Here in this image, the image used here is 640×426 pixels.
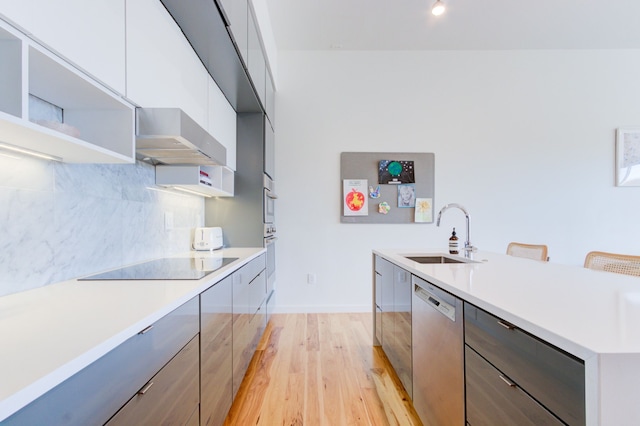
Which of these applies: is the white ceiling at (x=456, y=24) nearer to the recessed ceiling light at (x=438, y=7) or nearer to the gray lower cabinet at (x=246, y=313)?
the recessed ceiling light at (x=438, y=7)

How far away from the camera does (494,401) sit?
89 centimetres

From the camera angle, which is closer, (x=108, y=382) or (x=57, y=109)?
(x=108, y=382)

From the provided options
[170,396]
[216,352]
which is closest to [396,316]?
[216,352]

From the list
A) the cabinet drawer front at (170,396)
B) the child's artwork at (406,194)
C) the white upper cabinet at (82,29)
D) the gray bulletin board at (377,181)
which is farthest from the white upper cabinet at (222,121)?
the child's artwork at (406,194)

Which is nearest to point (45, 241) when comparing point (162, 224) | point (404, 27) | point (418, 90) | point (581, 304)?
point (162, 224)

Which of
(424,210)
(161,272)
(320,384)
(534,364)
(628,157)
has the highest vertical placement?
(628,157)

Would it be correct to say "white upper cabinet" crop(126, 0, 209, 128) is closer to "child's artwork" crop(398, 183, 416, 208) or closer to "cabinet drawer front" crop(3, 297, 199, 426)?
"cabinet drawer front" crop(3, 297, 199, 426)

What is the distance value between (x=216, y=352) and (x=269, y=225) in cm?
173

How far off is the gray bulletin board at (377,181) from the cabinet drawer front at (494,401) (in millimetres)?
2429

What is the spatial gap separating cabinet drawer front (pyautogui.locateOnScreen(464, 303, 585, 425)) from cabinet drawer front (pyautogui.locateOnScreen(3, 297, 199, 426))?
100 centimetres

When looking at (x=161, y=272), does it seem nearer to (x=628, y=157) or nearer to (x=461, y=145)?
(x=461, y=145)

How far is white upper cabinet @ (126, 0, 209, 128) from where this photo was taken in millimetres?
1175

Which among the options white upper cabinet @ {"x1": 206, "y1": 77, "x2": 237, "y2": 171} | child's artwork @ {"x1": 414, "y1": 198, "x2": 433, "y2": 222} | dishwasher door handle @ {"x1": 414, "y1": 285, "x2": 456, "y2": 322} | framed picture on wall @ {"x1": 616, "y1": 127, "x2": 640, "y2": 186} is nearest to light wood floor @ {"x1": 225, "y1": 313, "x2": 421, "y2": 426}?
dishwasher door handle @ {"x1": 414, "y1": 285, "x2": 456, "y2": 322}

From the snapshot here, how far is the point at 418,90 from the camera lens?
11.5 feet
